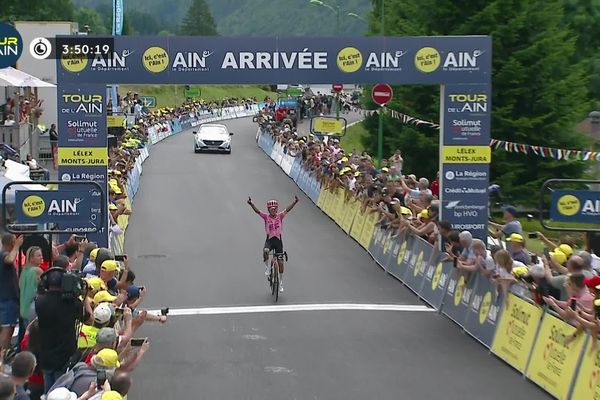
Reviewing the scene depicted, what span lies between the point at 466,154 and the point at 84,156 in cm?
691

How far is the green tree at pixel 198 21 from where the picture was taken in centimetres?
17538

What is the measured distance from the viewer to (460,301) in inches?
581

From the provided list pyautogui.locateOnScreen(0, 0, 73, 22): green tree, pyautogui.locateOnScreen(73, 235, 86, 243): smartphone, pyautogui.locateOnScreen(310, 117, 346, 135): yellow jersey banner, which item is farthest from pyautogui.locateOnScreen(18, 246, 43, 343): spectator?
pyautogui.locateOnScreen(0, 0, 73, 22): green tree

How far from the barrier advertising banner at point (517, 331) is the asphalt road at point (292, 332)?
174 millimetres

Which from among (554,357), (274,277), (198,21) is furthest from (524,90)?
(198,21)

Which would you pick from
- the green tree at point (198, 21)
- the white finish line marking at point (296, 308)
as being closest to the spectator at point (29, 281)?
the white finish line marking at point (296, 308)

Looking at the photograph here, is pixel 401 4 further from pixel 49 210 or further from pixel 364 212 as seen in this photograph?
pixel 49 210

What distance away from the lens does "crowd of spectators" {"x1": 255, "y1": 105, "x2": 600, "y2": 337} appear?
10.7 meters

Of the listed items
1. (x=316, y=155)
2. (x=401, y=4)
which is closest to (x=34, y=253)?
(x=316, y=155)

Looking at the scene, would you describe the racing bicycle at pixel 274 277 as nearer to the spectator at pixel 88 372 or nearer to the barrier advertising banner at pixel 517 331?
the barrier advertising banner at pixel 517 331

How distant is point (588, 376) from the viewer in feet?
33.6

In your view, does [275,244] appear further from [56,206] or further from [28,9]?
[28,9]

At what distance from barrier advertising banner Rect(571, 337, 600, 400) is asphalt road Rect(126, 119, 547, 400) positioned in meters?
0.79

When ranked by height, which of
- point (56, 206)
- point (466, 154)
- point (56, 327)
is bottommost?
point (56, 327)
